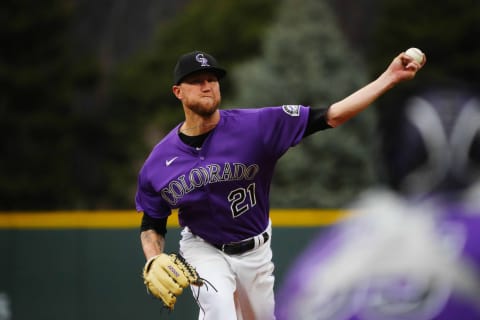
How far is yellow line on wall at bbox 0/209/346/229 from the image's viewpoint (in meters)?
7.62

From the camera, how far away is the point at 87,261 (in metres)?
8.09

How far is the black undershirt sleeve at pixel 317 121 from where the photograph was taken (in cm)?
472

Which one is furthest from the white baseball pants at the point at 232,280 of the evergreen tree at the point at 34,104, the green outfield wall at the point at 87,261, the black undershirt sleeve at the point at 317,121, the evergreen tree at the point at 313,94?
the evergreen tree at the point at 34,104

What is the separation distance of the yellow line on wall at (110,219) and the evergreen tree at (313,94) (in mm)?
10392

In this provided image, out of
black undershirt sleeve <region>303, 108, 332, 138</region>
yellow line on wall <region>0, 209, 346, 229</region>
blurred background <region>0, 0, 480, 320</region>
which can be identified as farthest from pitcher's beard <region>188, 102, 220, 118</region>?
blurred background <region>0, 0, 480, 320</region>

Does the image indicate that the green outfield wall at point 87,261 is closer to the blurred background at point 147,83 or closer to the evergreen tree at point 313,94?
the blurred background at point 147,83

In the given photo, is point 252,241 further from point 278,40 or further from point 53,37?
point 53,37

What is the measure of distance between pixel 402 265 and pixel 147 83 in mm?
25319

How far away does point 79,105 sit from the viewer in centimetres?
3073

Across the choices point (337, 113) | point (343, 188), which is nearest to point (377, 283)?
point (337, 113)

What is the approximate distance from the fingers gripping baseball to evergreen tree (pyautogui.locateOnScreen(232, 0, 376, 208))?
13778 mm

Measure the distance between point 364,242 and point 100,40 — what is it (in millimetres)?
29535

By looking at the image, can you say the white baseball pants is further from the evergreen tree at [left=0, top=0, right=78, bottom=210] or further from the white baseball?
the evergreen tree at [left=0, top=0, right=78, bottom=210]

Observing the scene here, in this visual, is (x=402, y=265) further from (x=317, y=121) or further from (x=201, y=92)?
(x=201, y=92)
